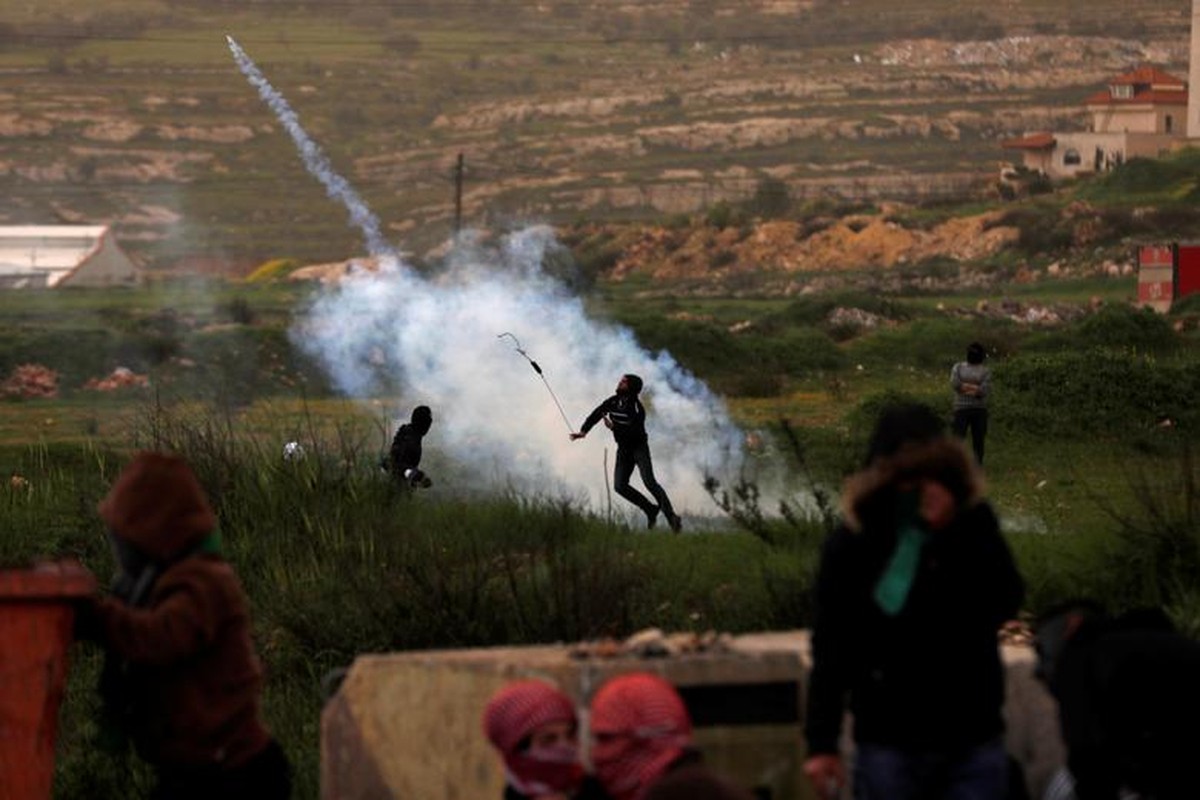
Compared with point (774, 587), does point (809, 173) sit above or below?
below

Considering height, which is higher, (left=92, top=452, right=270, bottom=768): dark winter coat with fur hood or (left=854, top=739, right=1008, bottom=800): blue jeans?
(left=92, top=452, right=270, bottom=768): dark winter coat with fur hood

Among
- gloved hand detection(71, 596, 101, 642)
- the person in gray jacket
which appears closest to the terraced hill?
the person in gray jacket

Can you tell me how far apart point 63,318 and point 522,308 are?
32975mm

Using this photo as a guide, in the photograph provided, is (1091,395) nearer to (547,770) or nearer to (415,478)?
(415,478)

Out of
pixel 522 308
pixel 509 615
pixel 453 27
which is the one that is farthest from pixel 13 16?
pixel 509 615

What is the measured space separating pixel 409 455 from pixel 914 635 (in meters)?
13.0

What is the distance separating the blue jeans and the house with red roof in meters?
85.4

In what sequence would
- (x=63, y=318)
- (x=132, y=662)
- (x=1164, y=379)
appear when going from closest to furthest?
1. (x=132, y=662)
2. (x=1164, y=379)
3. (x=63, y=318)

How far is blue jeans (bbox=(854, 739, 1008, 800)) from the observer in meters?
7.23

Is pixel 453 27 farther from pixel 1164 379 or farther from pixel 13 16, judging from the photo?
pixel 1164 379

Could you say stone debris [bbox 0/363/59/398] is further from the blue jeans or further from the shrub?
the blue jeans

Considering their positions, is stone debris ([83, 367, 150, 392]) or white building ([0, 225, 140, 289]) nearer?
stone debris ([83, 367, 150, 392])

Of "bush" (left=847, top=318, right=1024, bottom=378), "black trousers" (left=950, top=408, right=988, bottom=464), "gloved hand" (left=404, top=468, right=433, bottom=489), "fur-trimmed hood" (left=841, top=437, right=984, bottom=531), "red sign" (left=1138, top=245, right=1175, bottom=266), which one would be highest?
"fur-trimmed hood" (left=841, top=437, right=984, bottom=531)

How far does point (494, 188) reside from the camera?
10544cm
